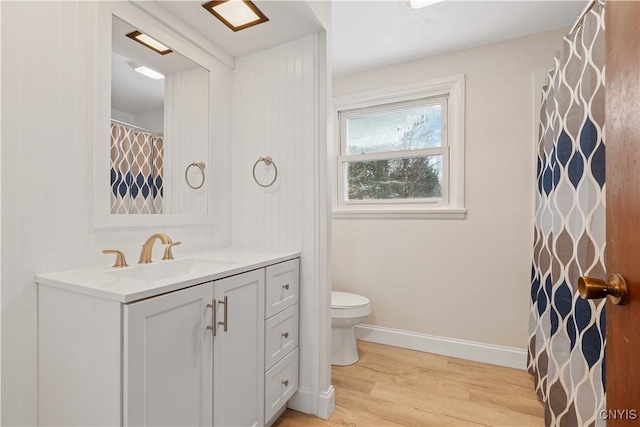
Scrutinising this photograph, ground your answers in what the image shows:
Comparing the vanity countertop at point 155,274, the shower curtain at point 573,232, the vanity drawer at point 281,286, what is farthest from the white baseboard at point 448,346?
the vanity countertop at point 155,274

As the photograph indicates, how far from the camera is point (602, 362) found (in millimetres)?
1210

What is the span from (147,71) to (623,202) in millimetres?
1810

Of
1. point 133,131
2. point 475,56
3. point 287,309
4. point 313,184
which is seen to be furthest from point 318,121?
point 475,56

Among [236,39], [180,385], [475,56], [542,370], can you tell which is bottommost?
[542,370]

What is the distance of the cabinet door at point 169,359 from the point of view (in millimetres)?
864

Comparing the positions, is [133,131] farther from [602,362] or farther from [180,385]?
[602,362]

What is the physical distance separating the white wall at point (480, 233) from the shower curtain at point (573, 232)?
0.30 m

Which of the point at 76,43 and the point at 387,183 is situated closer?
the point at 76,43

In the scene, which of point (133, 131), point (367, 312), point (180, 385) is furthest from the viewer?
point (367, 312)

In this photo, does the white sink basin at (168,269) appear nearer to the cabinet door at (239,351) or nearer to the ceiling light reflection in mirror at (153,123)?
the cabinet door at (239,351)

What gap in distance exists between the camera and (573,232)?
146cm

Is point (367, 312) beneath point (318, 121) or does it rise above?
beneath

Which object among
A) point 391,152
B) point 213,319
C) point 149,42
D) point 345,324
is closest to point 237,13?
point 149,42

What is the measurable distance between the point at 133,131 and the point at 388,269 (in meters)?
2.04
